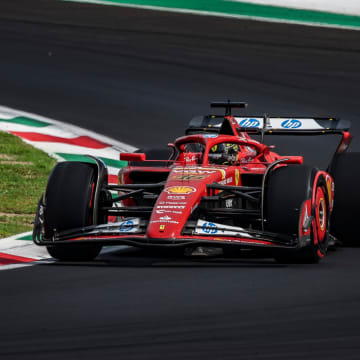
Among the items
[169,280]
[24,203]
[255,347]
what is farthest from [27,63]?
[255,347]

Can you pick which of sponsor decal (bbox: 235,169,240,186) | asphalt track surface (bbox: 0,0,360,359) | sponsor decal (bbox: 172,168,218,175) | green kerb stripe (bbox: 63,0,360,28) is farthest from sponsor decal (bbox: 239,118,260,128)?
green kerb stripe (bbox: 63,0,360,28)

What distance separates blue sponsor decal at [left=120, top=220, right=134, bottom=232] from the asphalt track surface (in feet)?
1.09

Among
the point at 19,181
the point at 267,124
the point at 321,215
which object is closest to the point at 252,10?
the point at 19,181

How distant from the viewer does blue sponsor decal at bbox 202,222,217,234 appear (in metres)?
9.20

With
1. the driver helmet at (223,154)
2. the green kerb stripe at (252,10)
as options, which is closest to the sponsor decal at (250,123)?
the driver helmet at (223,154)

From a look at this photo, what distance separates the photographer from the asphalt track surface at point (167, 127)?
623cm

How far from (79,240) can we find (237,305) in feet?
8.23

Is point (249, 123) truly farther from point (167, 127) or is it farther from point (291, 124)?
point (167, 127)

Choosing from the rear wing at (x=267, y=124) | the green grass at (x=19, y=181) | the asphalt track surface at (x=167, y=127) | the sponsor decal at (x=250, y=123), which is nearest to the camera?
the asphalt track surface at (x=167, y=127)

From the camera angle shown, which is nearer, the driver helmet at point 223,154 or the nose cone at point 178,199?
the nose cone at point 178,199

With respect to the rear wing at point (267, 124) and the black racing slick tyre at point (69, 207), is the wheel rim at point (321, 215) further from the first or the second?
the black racing slick tyre at point (69, 207)

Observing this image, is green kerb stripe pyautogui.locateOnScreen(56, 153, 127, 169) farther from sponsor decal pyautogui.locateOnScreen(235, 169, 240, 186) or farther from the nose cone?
the nose cone

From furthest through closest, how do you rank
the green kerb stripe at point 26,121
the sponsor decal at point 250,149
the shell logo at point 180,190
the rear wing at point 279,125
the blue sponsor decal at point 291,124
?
the green kerb stripe at point 26,121
the blue sponsor decal at point 291,124
the rear wing at point 279,125
the sponsor decal at point 250,149
the shell logo at point 180,190

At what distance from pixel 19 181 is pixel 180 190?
4.37 m
